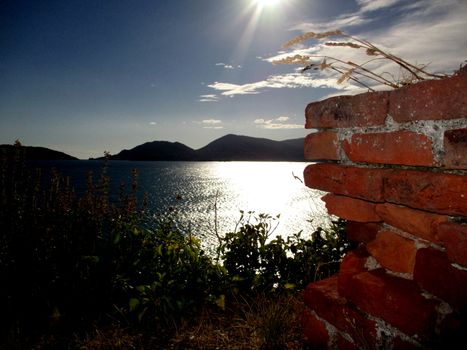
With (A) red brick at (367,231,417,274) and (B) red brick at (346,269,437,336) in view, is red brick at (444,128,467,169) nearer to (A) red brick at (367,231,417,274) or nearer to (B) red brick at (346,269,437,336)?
(A) red brick at (367,231,417,274)

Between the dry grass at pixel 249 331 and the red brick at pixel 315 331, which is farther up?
the red brick at pixel 315 331

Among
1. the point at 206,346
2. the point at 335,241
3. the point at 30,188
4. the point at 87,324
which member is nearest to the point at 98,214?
the point at 30,188

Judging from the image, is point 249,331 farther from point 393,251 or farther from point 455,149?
point 455,149

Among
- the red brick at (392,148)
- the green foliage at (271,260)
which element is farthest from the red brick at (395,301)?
the green foliage at (271,260)

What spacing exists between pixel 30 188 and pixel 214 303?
2.84 m

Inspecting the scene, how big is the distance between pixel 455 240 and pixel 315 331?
956 mm

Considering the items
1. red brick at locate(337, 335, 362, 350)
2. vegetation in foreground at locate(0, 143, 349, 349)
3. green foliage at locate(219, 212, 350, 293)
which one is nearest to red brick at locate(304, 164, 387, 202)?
red brick at locate(337, 335, 362, 350)

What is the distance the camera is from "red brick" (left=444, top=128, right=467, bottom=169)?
3.17 ft

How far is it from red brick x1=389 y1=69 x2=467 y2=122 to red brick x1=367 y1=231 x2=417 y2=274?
0.49 m

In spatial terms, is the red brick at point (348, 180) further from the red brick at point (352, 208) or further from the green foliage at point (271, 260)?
the green foliage at point (271, 260)

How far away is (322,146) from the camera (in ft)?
4.90

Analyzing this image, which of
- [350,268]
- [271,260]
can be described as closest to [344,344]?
[350,268]

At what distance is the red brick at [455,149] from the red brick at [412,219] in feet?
0.63

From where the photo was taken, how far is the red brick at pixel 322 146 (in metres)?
1.44
